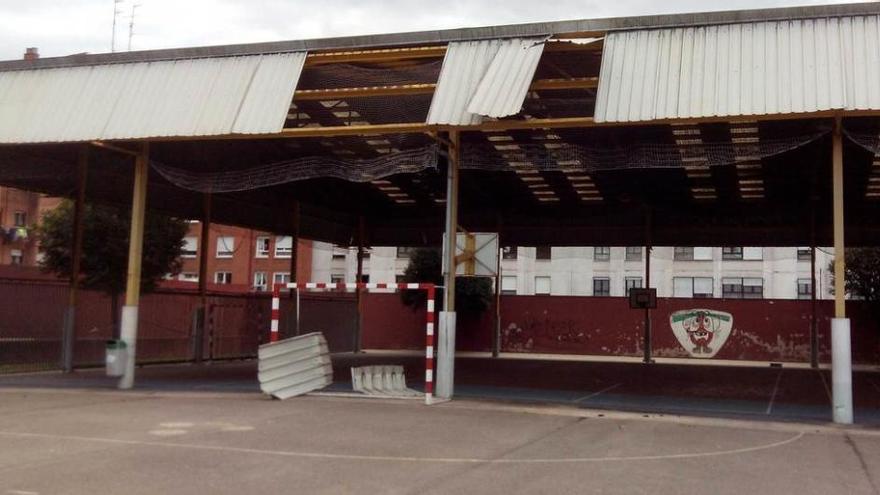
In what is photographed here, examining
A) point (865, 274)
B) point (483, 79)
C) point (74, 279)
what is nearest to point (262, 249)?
point (865, 274)

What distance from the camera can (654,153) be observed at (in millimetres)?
17188

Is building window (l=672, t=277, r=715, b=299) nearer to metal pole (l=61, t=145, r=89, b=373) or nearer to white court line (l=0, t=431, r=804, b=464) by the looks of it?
metal pole (l=61, t=145, r=89, b=373)

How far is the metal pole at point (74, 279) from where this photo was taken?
2002cm

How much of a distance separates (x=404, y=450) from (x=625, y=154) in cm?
876

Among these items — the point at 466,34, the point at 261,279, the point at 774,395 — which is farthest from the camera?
the point at 261,279

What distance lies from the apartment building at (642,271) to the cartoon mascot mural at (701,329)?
75.1 feet

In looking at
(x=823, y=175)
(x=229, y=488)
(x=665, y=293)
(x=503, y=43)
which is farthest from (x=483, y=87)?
(x=665, y=293)

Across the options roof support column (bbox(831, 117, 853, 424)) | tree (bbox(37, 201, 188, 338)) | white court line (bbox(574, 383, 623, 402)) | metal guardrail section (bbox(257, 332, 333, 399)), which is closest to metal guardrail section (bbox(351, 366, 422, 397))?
metal guardrail section (bbox(257, 332, 333, 399))

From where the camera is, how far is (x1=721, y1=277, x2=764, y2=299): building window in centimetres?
5897

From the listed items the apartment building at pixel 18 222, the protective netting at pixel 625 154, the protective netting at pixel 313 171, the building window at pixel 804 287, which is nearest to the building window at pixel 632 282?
the building window at pixel 804 287

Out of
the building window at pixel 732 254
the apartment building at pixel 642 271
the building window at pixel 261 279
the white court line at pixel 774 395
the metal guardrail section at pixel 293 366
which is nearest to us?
the white court line at pixel 774 395

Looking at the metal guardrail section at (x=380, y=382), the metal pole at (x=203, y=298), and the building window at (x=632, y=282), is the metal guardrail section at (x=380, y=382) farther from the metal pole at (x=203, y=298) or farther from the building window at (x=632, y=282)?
the building window at (x=632, y=282)

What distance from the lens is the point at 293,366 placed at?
1576 centimetres

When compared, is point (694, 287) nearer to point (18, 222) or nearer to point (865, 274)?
point (865, 274)
